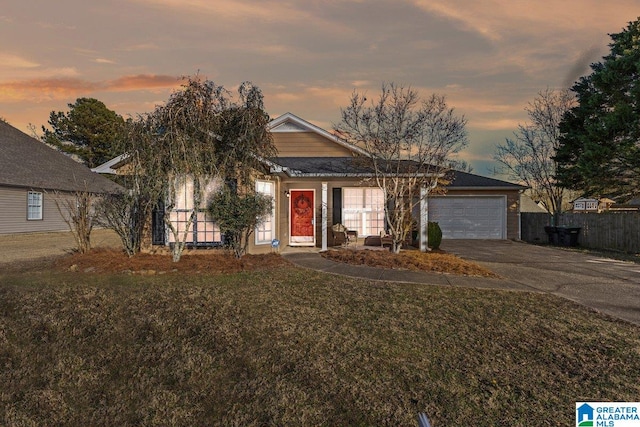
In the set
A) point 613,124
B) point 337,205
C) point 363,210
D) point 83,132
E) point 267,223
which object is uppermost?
point 83,132

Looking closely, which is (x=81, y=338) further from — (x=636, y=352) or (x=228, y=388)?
(x=636, y=352)

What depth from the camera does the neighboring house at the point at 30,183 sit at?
23281 mm

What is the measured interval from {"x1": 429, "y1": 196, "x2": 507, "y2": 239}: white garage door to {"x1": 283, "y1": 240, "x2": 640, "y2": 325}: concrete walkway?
719 cm

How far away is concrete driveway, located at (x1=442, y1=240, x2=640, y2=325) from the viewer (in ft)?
24.8

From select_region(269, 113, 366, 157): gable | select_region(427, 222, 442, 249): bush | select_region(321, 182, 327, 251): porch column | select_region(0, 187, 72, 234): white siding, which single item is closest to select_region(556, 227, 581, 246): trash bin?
select_region(427, 222, 442, 249): bush

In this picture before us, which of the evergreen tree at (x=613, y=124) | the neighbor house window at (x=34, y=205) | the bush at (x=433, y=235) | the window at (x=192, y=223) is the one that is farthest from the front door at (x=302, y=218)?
the neighbor house window at (x=34, y=205)

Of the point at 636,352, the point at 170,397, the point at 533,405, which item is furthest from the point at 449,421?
the point at 636,352

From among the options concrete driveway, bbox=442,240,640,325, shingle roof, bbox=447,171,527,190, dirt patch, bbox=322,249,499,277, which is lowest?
concrete driveway, bbox=442,240,640,325

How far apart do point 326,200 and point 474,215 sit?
10.4m

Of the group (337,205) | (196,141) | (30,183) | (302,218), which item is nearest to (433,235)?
(337,205)

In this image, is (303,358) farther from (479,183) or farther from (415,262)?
(479,183)

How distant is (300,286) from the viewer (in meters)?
8.34

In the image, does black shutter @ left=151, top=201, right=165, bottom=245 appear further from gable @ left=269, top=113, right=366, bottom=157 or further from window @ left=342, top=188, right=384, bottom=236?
gable @ left=269, top=113, right=366, bottom=157

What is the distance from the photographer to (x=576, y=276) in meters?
10.1
